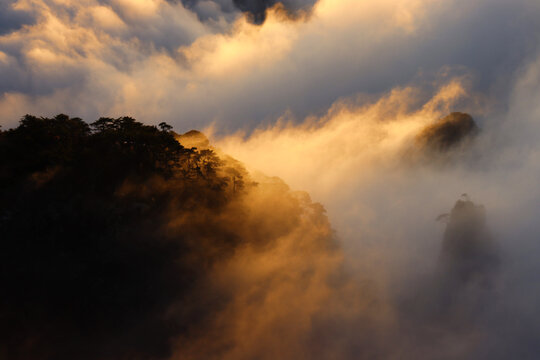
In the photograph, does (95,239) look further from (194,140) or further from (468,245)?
(468,245)

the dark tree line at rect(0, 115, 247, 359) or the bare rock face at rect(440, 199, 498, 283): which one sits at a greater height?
the bare rock face at rect(440, 199, 498, 283)

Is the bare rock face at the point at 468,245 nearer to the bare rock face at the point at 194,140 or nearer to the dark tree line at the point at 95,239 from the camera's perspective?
the bare rock face at the point at 194,140

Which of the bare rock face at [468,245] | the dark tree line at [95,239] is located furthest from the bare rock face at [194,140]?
the bare rock face at [468,245]

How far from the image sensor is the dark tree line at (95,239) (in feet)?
107

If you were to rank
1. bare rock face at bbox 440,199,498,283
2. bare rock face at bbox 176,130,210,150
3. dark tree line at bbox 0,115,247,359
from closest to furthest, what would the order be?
dark tree line at bbox 0,115,247,359
bare rock face at bbox 176,130,210,150
bare rock face at bbox 440,199,498,283

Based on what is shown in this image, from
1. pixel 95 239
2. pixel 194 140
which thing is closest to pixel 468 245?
pixel 194 140

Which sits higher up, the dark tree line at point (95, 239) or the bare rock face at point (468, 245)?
the bare rock face at point (468, 245)

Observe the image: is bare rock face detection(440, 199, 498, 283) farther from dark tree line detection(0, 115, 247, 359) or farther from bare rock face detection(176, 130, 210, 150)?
dark tree line detection(0, 115, 247, 359)

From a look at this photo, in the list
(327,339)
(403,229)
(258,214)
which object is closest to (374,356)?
(327,339)

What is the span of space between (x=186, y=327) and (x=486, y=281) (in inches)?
3931

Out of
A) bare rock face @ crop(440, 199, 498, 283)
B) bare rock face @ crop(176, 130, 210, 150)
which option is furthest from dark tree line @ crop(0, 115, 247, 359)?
bare rock face @ crop(440, 199, 498, 283)

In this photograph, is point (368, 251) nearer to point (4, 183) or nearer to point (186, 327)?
Result: point (186, 327)

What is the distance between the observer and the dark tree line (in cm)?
3247

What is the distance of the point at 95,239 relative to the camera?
3434 cm
